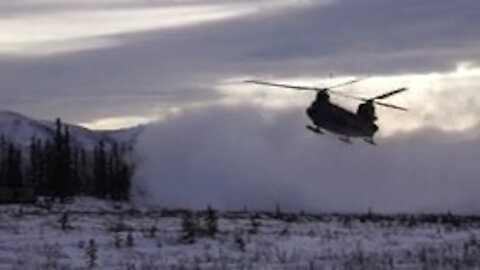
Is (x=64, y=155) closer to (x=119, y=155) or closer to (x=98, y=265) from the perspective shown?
(x=119, y=155)

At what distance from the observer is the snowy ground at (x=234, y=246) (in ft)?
82.2

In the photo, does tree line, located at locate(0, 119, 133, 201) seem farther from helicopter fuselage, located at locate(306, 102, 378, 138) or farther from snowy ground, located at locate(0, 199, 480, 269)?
snowy ground, located at locate(0, 199, 480, 269)

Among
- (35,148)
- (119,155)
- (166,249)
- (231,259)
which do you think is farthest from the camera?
(119,155)

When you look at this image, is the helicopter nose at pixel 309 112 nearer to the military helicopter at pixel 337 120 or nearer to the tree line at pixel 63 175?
the military helicopter at pixel 337 120

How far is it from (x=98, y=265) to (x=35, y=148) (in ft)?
504

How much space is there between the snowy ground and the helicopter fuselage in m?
17.1

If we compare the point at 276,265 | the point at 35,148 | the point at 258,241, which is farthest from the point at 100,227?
the point at 35,148

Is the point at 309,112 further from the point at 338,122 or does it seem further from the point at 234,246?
the point at 234,246

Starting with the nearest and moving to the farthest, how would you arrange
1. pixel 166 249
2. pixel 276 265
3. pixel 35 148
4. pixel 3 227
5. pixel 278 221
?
1. pixel 276 265
2. pixel 166 249
3. pixel 3 227
4. pixel 278 221
5. pixel 35 148

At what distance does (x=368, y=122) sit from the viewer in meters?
62.4

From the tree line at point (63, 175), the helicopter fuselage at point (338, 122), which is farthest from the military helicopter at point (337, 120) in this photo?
the tree line at point (63, 175)

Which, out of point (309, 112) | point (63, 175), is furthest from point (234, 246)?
point (63, 175)

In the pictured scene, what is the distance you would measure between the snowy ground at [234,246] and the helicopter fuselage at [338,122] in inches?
674

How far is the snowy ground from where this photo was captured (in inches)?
987
